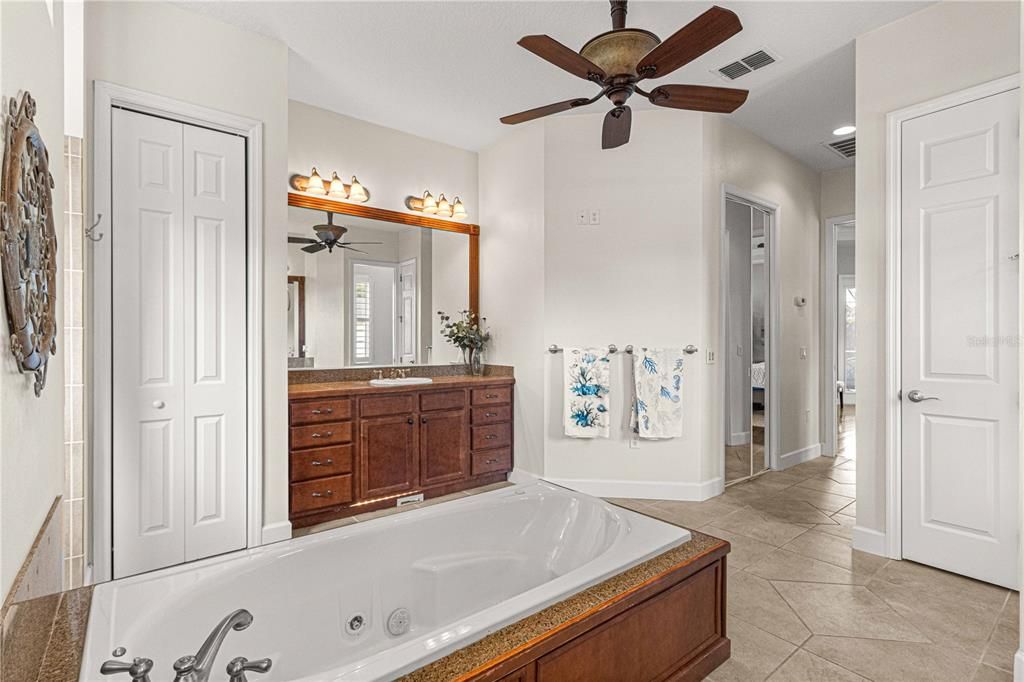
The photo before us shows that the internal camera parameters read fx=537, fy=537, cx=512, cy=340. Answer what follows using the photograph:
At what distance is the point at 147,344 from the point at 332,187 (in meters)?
1.73

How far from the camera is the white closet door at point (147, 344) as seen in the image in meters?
2.57

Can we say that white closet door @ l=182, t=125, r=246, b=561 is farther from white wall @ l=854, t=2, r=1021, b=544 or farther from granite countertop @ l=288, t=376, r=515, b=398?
white wall @ l=854, t=2, r=1021, b=544

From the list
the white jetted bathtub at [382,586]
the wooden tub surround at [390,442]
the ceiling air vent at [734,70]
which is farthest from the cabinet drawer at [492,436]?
the ceiling air vent at [734,70]

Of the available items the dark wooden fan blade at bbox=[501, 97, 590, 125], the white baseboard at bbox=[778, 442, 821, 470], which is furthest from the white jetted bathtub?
the white baseboard at bbox=[778, 442, 821, 470]

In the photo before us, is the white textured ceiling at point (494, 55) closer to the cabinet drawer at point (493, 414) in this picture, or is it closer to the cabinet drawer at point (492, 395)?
the cabinet drawer at point (492, 395)

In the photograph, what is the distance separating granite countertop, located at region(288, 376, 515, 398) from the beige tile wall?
3.67 feet

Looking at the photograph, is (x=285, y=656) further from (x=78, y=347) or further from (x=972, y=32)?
(x=972, y=32)

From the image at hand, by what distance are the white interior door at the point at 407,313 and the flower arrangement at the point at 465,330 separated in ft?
0.85

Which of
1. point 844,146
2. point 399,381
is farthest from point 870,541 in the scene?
point 844,146

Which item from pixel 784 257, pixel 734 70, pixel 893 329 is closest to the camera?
pixel 893 329

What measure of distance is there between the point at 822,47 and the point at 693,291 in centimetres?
160

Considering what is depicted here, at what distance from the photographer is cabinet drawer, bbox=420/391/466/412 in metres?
3.81

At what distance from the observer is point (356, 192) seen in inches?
157

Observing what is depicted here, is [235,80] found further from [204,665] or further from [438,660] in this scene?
[438,660]
